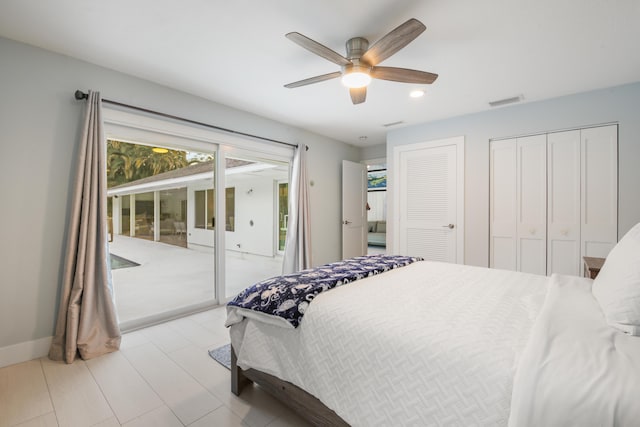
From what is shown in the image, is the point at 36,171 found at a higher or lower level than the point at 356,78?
lower

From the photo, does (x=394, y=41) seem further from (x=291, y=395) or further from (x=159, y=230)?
(x=159, y=230)

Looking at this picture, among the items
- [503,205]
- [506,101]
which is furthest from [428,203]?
[506,101]

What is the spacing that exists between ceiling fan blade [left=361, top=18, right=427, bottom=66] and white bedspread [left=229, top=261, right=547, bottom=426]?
1.52 metres

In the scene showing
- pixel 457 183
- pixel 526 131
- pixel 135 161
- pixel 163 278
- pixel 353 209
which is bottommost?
pixel 163 278

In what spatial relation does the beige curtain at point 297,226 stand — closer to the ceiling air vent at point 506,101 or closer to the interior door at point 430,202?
the interior door at point 430,202

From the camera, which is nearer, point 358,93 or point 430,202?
point 358,93

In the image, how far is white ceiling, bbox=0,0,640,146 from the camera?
5.92 feet

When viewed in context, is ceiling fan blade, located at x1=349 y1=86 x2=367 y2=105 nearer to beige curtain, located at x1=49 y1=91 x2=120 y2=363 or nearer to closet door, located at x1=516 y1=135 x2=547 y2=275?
beige curtain, located at x1=49 y1=91 x2=120 y2=363

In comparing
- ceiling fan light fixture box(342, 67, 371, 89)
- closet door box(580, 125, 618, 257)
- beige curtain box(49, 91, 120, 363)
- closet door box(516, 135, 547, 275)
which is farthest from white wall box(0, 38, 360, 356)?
closet door box(580, 125, 618, 257)

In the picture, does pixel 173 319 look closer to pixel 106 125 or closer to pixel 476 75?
pixel 106 125

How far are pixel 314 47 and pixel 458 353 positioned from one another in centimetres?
184

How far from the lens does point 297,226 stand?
4164 millimetres

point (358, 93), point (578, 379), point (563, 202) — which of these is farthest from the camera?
point (563, 202)

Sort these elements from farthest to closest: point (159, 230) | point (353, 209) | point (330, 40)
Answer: point (353, 209) → point (159, 230) → point (330, 40)
